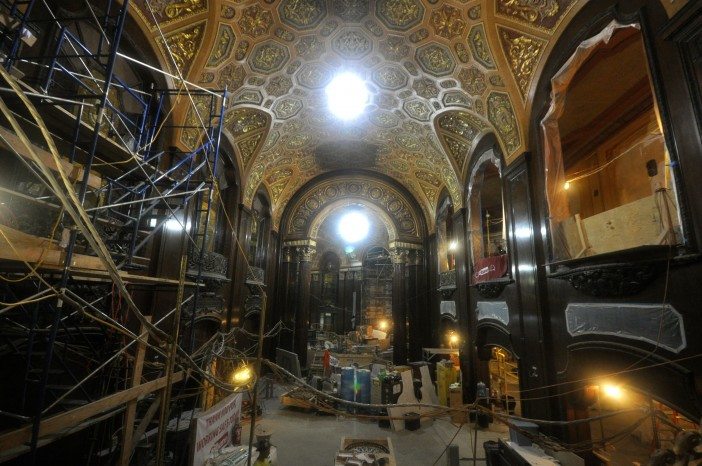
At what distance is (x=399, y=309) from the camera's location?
14242mm

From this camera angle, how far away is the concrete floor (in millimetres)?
7156

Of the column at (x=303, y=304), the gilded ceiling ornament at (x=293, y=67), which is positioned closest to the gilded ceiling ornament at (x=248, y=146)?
the gilded ceiling ornament at (x=293, y=67)

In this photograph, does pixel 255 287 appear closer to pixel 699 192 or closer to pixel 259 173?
pixel 259 173

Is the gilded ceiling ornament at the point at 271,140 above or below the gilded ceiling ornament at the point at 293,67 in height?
below

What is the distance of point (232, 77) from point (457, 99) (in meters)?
5.87

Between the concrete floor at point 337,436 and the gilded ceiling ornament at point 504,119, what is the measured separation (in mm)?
6312

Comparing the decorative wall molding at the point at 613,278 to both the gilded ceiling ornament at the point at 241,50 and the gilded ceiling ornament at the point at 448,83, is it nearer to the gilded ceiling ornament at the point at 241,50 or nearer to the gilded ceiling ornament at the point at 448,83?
the gilded ceiling ornament at the point at 448,83

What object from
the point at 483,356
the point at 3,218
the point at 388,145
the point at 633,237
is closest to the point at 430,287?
the point at 483,356

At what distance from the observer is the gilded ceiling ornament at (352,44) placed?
24.5 ft

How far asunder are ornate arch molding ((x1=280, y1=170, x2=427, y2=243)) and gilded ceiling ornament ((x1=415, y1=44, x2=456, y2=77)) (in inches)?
289

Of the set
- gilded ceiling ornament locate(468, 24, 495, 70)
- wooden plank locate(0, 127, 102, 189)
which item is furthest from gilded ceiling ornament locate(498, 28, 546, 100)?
wooden plank locate(0, 127, 102, 189)

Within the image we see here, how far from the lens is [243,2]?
6289mm

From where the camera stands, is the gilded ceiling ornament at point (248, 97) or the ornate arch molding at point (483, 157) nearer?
the ornate arch molding at point (483, 157)

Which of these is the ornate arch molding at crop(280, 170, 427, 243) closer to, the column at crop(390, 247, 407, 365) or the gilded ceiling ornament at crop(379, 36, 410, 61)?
the column at crop(390, 247, 407, 365)
